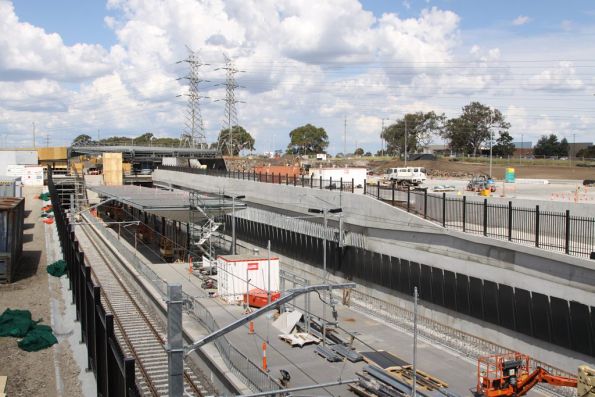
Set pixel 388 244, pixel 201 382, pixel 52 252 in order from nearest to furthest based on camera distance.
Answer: pixel 201 382 < pixel 388 244 < pixel 52 252

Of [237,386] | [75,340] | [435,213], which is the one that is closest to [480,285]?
[435,213]

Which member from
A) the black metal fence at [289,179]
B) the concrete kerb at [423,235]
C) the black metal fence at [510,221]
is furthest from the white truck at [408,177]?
the black metal fence at [510,221]

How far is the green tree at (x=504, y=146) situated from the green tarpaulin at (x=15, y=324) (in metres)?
112

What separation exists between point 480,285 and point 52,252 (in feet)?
98.8

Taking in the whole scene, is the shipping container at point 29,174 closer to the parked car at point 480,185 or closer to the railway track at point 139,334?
the railway track at point 139,334

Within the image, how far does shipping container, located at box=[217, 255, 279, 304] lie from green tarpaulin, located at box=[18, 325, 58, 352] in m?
9.45

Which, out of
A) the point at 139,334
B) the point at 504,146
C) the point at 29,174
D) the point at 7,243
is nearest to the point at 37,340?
the point at 139,334

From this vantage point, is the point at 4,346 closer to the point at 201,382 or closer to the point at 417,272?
the point at 201,382

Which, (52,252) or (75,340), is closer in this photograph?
(75,340)

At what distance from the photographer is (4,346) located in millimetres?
21000

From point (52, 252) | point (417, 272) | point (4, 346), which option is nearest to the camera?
point (4, 346)

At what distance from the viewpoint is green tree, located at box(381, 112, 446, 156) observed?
435 feet

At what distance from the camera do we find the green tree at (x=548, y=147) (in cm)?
13800

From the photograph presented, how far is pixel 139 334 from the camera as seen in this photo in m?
24.2
